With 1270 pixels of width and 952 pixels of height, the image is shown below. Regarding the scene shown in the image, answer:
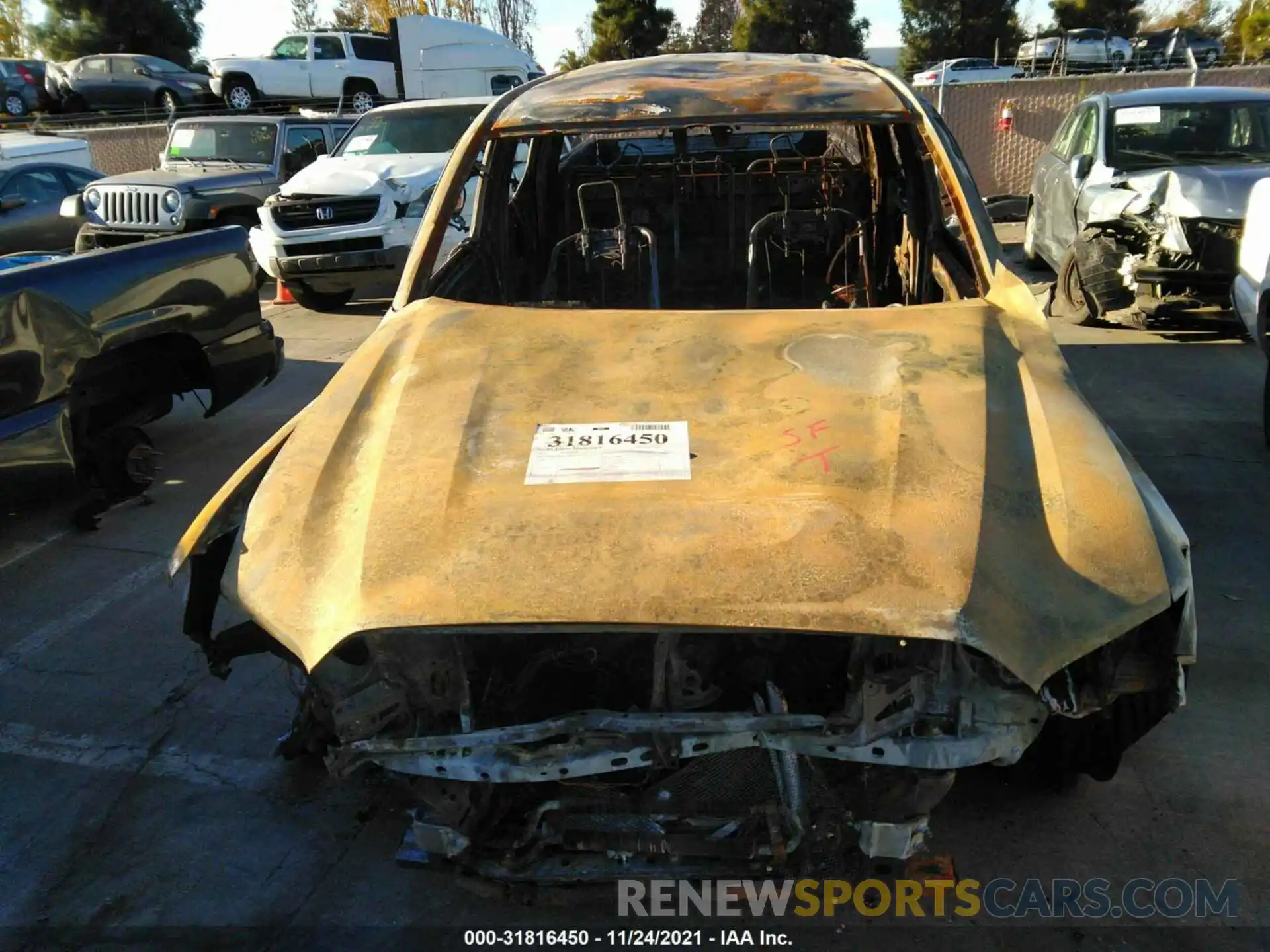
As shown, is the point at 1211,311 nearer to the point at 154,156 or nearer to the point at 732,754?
the point at 732,754

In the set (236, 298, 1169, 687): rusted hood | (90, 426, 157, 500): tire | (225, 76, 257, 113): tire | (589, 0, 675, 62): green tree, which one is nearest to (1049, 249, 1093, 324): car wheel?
(236, 298, 1169, 687): rusted hood

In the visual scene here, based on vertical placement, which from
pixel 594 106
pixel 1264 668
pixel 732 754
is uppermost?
pixel 594 106

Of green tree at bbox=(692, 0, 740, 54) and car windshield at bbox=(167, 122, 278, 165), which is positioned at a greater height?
green tree at bbox=(692, 0, 740, 54)

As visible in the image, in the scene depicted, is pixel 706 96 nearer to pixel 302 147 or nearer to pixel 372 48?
pixel 302 147

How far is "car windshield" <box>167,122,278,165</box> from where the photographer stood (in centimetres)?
1180

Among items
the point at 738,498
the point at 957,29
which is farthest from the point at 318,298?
the point at 957,29

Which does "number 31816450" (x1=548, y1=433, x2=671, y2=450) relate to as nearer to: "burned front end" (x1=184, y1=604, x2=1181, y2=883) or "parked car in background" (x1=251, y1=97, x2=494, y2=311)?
"burned front end" (x1=184, y1=604, x2=1181, y2=883)

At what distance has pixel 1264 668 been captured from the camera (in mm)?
3391

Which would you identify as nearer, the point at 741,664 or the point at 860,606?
the point at 860,606

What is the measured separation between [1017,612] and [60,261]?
4576 mm

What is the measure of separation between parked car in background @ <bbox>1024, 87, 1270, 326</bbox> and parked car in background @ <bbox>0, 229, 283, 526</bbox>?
605cm

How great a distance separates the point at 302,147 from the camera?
11.9 m

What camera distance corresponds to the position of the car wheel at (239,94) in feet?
70.5

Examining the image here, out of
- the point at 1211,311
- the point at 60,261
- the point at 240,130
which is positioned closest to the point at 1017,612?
the point at 60,261
